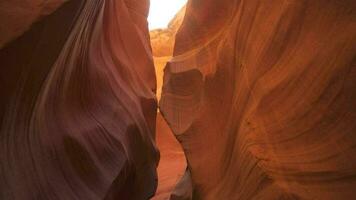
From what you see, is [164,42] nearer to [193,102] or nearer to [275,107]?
[193,102]

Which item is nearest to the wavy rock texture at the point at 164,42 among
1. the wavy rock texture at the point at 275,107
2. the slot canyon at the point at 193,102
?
the slot canyon at the point at 193,102

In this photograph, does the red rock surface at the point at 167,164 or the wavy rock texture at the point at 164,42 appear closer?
the red rock surface at the point at 167,164

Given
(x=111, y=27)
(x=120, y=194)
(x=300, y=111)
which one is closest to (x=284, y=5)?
(x=300, y=111)

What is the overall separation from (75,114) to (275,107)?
2.28 metres

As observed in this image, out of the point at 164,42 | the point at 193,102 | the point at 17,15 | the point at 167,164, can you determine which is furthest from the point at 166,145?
the point at 17,15

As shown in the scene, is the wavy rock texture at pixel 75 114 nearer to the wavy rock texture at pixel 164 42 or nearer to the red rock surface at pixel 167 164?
the red rock surface at pixel 167 164

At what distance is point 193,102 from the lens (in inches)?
170

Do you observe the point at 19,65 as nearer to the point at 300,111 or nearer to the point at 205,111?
the point at 205,111

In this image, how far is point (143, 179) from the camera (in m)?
5.05

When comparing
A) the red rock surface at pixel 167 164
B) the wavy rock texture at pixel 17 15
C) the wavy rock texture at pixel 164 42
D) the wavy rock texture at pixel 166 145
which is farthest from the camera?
A: the wavy rock texture at pixel 164 42

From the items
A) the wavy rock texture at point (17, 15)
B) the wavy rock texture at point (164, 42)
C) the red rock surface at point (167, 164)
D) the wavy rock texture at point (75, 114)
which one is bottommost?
the red rock surface at point (167, 164)

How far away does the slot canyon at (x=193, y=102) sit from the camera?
2371mm

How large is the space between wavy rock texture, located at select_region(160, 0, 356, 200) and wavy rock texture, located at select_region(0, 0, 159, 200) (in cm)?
76

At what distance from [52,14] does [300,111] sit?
7.68 feet
